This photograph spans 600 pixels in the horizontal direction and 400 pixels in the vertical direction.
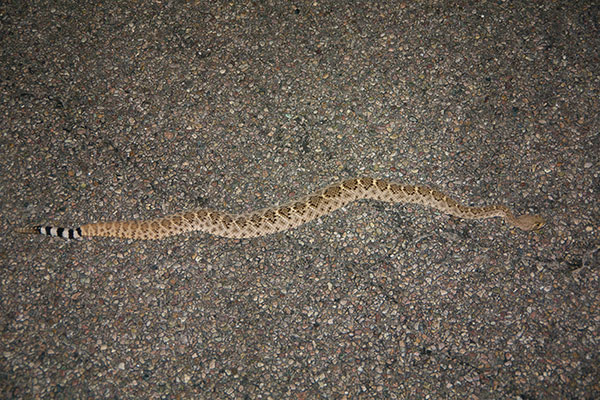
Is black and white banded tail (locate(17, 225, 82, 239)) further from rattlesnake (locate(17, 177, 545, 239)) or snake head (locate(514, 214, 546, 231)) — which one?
snake head (locate(514, 214, 546, 231))

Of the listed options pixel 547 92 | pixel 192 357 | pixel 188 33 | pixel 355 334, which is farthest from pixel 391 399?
pixel 188 33

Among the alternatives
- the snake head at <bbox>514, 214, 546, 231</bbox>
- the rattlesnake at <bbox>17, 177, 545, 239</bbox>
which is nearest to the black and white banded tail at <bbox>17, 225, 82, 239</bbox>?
the rattlesnake at <bbox>17, 177, 545, 239</bbox>

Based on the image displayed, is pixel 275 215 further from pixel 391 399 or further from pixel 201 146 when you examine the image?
pixel 391 399

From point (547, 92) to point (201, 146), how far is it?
4363 millimetres

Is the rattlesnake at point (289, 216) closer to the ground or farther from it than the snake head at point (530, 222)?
farther from it

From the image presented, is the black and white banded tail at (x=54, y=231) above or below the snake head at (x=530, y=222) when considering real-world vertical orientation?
above

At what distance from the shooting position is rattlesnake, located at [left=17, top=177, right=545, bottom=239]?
208 inches

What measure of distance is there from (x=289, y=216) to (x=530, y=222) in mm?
2556

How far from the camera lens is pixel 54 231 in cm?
521

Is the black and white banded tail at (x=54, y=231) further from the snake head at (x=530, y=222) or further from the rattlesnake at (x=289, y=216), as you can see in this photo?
the snake head at (x=530, y=222)

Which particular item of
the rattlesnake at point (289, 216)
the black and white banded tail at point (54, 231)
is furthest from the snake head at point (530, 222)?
the black and white banded tail at point (54, 231)

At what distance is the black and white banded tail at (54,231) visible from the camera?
17.1 feet

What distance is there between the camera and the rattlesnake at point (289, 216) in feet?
17.3

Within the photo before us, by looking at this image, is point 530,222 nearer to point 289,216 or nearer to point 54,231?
point 289,216
